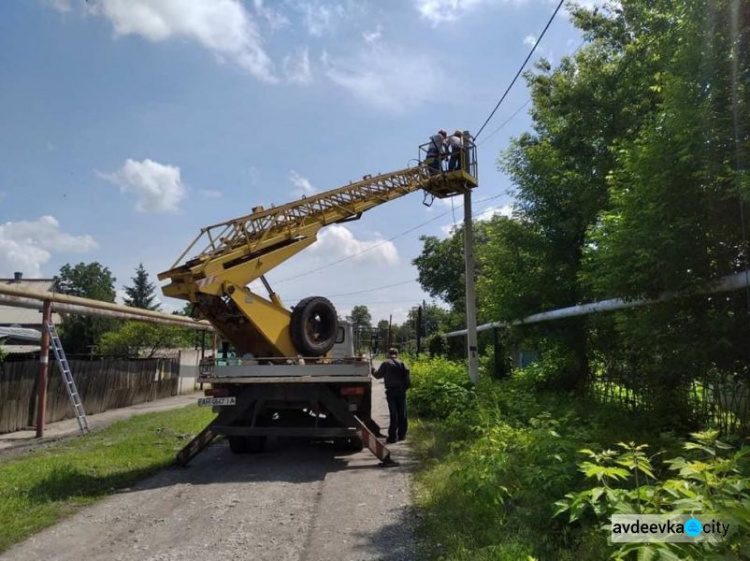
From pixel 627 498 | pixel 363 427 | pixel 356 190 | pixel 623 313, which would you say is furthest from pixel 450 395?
pixel 627 498

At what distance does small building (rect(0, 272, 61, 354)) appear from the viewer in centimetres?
2231

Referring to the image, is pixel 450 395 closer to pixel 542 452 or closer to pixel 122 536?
pixel 542 452

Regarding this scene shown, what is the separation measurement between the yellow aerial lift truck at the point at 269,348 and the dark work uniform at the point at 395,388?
0.73 meters

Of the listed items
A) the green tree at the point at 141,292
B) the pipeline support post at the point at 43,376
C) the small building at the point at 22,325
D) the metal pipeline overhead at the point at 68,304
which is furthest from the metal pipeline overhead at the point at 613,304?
the green tree at the point at 141,292

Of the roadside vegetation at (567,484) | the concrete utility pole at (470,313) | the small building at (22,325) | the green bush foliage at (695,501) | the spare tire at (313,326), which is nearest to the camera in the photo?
the green bush foliage at (695,501)

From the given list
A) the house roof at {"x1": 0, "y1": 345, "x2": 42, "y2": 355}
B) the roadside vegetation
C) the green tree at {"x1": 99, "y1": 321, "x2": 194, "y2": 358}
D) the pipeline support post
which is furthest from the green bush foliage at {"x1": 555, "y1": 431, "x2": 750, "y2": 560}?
the green tree at {"x1": 99, "y1": 321, "x2": 194, "y2": 358}

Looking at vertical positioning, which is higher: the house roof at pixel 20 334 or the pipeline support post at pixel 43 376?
the house roof at pixel 20 334

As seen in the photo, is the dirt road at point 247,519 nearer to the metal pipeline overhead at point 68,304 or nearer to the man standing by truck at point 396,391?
the man standing by truck at point 396,391

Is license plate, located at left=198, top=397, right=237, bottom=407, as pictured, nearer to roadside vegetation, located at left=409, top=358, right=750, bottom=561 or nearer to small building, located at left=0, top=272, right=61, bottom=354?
roadside vegetation, located at left=409, top=358, right=750, bottom=561

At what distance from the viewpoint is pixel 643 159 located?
556 centimetres

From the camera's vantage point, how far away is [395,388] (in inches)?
411

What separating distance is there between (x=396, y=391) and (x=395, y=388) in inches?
2.9

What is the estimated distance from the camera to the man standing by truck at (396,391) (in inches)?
411

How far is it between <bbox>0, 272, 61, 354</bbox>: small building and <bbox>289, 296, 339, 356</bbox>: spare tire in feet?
21.1
